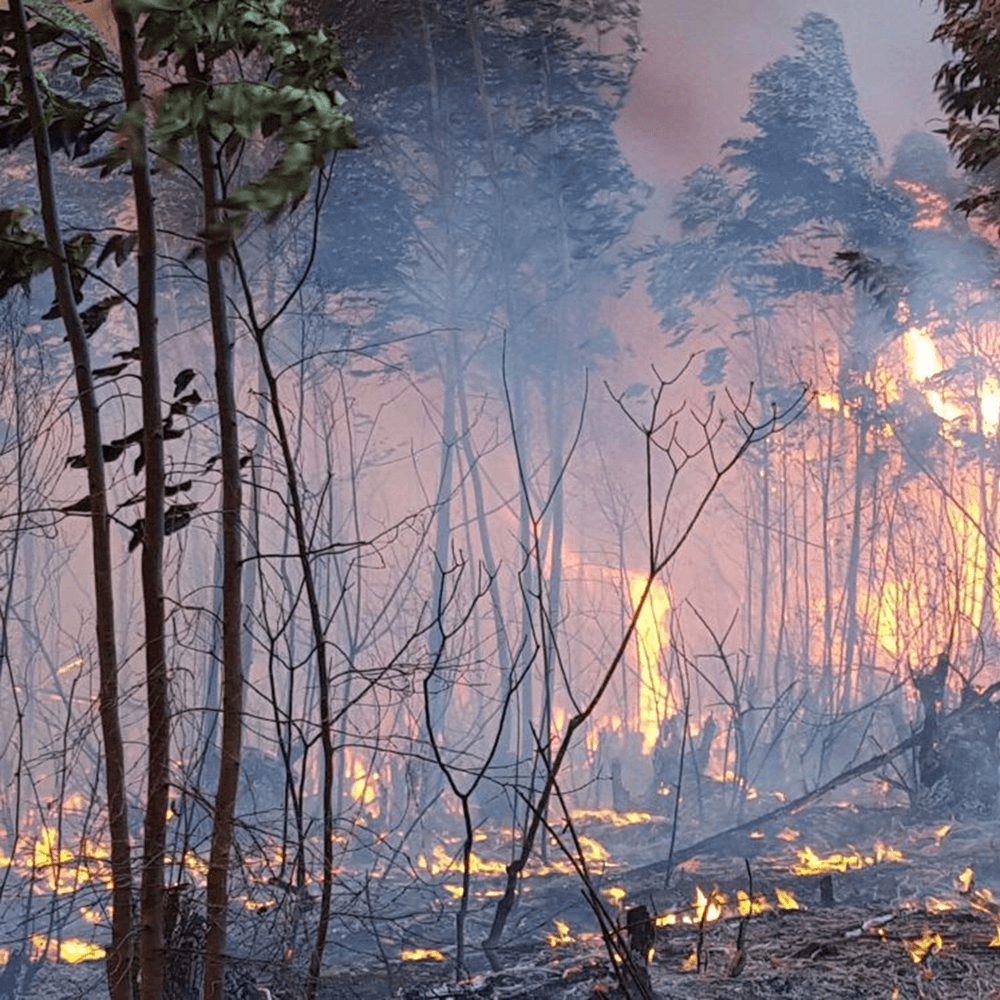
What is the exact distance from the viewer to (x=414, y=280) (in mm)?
9477

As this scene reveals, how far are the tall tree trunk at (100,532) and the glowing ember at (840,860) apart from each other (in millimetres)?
5749

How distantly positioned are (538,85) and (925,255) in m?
3.89

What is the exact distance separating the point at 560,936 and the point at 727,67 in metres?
7.77

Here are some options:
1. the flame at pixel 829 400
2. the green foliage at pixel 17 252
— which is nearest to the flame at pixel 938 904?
the green foliage at pixel 17 252

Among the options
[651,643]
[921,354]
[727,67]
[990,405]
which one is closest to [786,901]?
[651,643]

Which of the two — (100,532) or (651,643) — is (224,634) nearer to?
(100,532)

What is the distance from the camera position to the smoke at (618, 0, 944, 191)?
32.9ft

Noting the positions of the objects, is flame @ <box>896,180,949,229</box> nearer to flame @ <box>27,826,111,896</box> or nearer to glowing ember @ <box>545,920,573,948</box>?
glowing ember @ <box>545,920,573,948</box>

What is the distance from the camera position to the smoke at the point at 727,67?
10.0 meters

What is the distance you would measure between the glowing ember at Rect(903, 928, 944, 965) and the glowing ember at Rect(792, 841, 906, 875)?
2154mm

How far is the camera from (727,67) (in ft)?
33.4

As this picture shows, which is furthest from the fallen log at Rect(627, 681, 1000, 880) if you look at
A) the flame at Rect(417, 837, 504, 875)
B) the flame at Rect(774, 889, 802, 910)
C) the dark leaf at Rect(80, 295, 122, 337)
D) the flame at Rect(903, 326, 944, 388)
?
the dark leaf at Rect(80, 295, 122, 337)

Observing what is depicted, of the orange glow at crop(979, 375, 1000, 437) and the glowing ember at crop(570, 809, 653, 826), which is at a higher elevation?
the orange glow at crop(979, 375, 1000, 437)

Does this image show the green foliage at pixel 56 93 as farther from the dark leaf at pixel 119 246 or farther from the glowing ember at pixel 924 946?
the glowing ember at pixel 924 946
